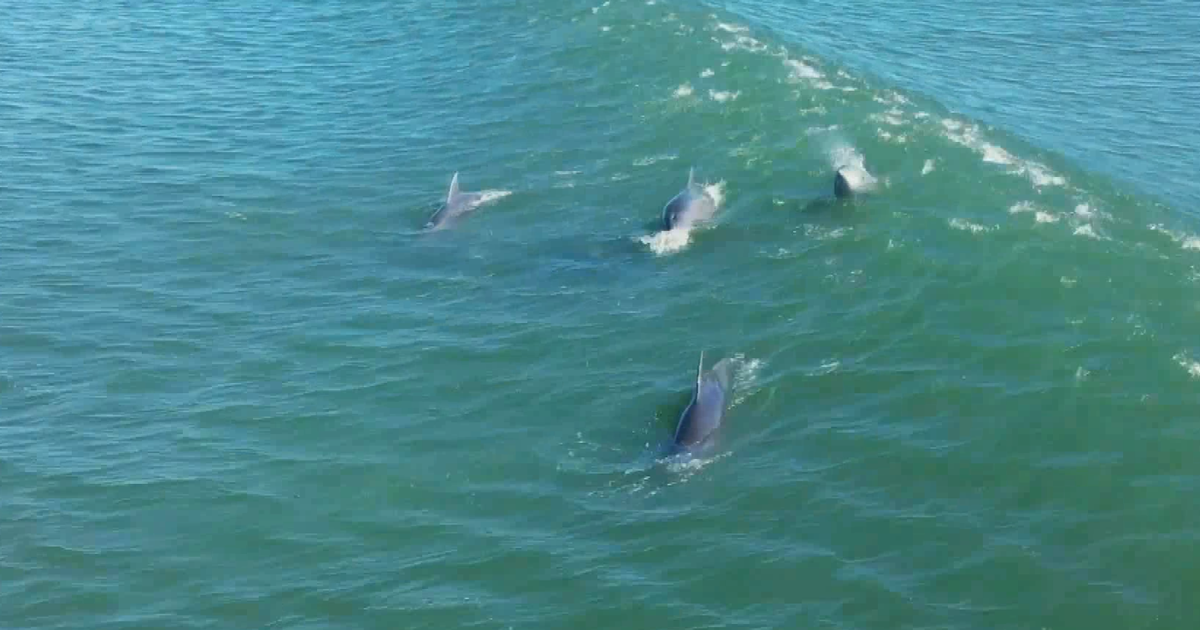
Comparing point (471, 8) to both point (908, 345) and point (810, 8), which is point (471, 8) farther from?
point (908, 345)

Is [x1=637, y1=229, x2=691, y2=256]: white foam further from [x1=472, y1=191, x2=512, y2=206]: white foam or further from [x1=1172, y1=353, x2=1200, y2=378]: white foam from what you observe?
[x1=1172, y1=353, x2=1200, y2=378]: white foam

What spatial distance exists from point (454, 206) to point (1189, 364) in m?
25.3

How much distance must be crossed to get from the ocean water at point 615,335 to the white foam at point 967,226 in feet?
0.97

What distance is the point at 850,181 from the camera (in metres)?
43.5

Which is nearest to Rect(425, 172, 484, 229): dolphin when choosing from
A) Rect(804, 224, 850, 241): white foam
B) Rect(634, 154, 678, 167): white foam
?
Rect(634, 154, 678, 167): white foam

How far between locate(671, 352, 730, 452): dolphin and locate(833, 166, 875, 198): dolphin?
37.6 ft

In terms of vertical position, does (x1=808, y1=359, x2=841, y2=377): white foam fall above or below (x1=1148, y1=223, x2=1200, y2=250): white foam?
below

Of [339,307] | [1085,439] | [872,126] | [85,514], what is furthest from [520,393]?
[872,126]

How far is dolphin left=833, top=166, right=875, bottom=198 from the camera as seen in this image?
141 feet

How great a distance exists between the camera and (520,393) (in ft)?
117

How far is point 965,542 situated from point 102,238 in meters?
33.5

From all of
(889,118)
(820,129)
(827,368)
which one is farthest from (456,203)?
(827,368)

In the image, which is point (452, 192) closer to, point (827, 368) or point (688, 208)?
point (688, 208)

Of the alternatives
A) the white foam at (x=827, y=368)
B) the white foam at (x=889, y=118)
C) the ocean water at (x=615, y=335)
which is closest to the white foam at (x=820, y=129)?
the ocean water at (x=615, y=335)
